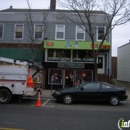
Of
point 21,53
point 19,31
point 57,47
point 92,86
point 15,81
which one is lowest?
point 92,86

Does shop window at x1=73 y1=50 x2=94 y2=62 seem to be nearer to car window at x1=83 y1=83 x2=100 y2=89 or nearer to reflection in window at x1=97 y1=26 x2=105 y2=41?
reflection in window at x1=97 y1=26 x2=105 y2=41

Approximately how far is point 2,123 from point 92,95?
5875 millimetres

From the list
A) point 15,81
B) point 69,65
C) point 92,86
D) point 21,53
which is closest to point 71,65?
point 69,65

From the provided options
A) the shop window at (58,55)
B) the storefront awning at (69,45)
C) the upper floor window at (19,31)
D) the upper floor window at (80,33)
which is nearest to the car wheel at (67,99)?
the storefront awning at (69,45)

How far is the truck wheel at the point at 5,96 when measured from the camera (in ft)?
34.4

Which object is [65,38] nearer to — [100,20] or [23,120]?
[100,20]

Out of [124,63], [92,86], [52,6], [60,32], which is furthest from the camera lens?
[124,63]

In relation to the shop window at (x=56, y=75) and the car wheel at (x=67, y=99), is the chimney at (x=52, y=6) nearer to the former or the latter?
the shop window at (x=56, y=75)

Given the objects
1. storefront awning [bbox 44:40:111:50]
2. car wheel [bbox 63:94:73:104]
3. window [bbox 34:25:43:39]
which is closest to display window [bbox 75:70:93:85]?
storefront awning [bbox 44:40:111:50]

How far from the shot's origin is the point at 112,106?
10883 mm

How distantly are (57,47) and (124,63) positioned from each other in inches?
564

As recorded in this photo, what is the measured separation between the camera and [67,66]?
59.7 feet

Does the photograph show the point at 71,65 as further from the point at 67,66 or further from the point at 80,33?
the point at 80,33

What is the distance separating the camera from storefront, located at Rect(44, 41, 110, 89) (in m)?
18.3
